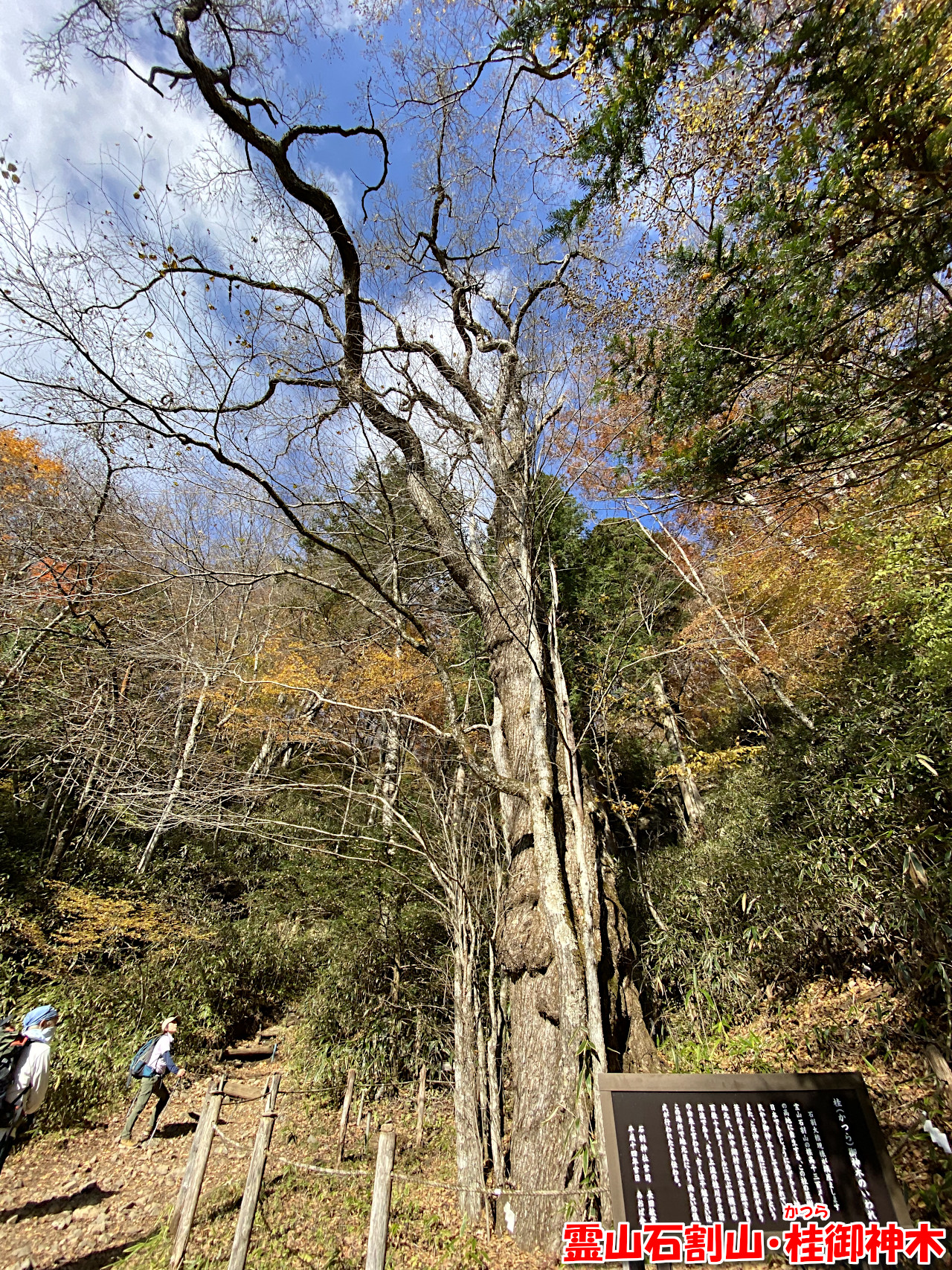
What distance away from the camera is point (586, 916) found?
3.61 m

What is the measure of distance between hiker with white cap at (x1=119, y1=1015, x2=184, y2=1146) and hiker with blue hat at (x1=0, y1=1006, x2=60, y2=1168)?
2735mm

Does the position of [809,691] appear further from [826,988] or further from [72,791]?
[72,791]

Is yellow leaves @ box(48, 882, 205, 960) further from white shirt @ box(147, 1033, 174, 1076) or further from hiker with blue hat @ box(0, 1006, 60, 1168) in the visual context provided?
hiker with blue hat @ box(0, 1006, 60, 1168)

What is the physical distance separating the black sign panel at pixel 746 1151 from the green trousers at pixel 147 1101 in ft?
20.1

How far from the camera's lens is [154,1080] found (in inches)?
234

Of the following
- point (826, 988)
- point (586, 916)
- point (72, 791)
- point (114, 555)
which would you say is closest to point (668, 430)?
point (586, 916)

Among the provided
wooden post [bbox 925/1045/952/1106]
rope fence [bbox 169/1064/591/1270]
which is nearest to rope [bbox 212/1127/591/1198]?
rope fence [bbox 169/1064/591/1270]

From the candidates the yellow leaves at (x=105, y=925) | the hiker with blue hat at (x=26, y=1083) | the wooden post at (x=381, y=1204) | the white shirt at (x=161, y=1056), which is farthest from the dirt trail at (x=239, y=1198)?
the yellow leaves at (x=105, y=925)

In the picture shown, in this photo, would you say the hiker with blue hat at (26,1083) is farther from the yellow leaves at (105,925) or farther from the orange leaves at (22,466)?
the orange leaves at (22,466)

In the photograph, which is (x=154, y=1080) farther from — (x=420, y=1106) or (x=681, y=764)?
(x=681, y=764)

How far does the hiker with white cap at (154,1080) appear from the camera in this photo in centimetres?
575

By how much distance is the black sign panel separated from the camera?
2188mm

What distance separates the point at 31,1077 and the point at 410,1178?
112 inches

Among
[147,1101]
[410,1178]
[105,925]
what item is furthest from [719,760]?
[105,925]
